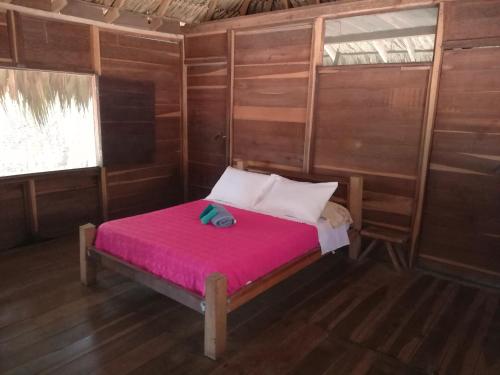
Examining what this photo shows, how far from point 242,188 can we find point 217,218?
80 cm

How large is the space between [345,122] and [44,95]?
9.29 ft

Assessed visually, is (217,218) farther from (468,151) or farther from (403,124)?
(468,151)

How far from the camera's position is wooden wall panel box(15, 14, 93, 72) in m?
3.43

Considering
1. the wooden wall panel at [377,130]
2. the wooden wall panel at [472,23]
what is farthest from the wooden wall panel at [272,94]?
the wooden wall panel at [472,23]

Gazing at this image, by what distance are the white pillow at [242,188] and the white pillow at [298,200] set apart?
10 cm

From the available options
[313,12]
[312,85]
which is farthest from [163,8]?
[312,85]

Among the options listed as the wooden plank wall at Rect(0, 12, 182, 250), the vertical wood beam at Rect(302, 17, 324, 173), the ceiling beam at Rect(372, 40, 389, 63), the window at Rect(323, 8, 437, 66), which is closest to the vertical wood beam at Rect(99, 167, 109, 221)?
the wooden plank wall at Rect(0, 12, 182, 250)

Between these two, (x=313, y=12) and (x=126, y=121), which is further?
(x=126, y=121)

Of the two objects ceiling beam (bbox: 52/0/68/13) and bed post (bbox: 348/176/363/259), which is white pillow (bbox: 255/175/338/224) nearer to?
bed post (bbox: 348/176/363/259)

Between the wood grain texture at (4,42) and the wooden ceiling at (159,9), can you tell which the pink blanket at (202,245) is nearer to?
the wood grain texture at (4,42)

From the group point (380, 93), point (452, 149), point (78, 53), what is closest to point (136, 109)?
point (78, 53)

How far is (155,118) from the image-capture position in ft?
15.0

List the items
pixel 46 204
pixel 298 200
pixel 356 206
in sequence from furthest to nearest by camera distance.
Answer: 1. pixel 46 204
2. pixel 356 206
3. pixel 298 200

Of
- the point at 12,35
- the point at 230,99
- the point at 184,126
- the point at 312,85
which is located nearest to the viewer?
the point at 12,35
